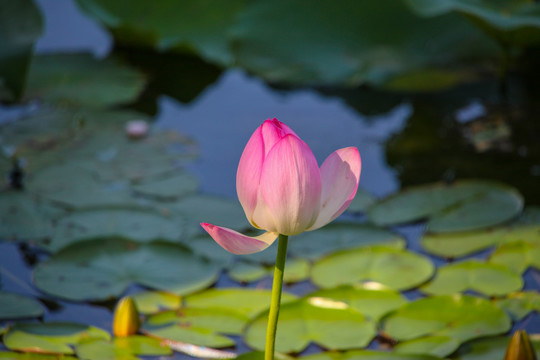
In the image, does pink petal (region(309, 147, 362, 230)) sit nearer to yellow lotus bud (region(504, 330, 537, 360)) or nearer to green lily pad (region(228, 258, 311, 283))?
yellow lotus bud (region(504, 330, 537, 360))

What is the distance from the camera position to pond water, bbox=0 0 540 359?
2.17 meters

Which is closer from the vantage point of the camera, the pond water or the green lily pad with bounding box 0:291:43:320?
the green lily pad with bounding box 0:291:43:320

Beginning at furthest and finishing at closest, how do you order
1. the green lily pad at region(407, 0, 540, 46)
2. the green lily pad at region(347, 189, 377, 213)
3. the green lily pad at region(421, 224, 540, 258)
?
the green lily pad at region(407, 0, 540, 46) → the green lily pad at region(347, 189, 377, 213) → the green lily pad at region(421, 224, 540, 258)

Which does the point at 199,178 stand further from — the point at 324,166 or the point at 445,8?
the point at 324,166

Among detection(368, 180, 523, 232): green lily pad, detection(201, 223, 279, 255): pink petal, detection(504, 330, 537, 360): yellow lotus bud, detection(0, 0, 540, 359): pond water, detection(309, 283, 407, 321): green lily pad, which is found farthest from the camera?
detection(0, 0, 540, 359): pond water

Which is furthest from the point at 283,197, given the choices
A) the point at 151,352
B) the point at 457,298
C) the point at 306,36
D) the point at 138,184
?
the point at 306,36

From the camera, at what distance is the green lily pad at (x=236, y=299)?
153 centimetres

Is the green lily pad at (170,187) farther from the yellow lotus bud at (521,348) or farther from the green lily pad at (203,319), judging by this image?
the yellow lotus bud at (521,348)

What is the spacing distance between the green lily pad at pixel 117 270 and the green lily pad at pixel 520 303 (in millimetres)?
749

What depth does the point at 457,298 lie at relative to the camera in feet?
4.86

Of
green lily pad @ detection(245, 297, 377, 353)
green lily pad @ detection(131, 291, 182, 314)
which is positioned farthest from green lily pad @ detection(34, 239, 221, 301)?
green lily pad @ detection(245, 297, 377, 353)

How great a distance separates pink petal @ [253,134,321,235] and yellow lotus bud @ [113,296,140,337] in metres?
0.62

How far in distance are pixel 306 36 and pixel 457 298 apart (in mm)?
1949

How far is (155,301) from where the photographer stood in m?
1.56
